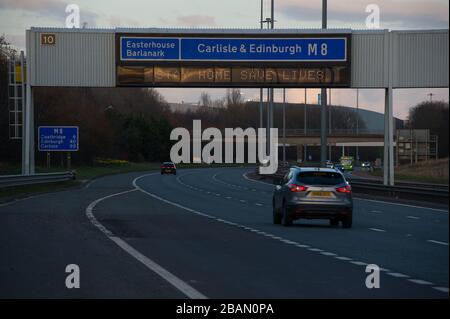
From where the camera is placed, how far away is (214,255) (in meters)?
15.8

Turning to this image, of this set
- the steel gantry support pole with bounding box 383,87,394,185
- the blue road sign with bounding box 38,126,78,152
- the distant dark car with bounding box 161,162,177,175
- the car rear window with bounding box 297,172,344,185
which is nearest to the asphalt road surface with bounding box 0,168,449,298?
the car rear window with bounding box 297,172,344,185

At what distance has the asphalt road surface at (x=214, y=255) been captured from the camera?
11.6 metres

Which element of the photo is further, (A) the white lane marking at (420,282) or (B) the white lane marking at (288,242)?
(B) the white lane marking at (288,242)

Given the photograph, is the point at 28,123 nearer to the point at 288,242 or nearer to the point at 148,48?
the point at 148,48

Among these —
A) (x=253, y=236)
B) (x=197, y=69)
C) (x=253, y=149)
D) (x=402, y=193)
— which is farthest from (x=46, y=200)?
(x=253, y=149)

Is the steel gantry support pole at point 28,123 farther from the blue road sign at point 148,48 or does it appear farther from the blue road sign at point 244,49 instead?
the blue road sign at point 244,49

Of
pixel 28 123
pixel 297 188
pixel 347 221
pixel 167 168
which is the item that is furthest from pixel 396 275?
pixel 167 168

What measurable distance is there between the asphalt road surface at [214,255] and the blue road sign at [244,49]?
15808 mm

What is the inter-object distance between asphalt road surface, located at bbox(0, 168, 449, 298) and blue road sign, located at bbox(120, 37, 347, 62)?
51.9ft

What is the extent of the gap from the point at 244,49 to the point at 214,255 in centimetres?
2795

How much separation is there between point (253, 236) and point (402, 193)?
68.4ft

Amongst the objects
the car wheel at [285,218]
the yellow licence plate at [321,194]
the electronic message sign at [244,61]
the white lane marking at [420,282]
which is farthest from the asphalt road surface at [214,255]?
the electronic message sign at [244,61]
